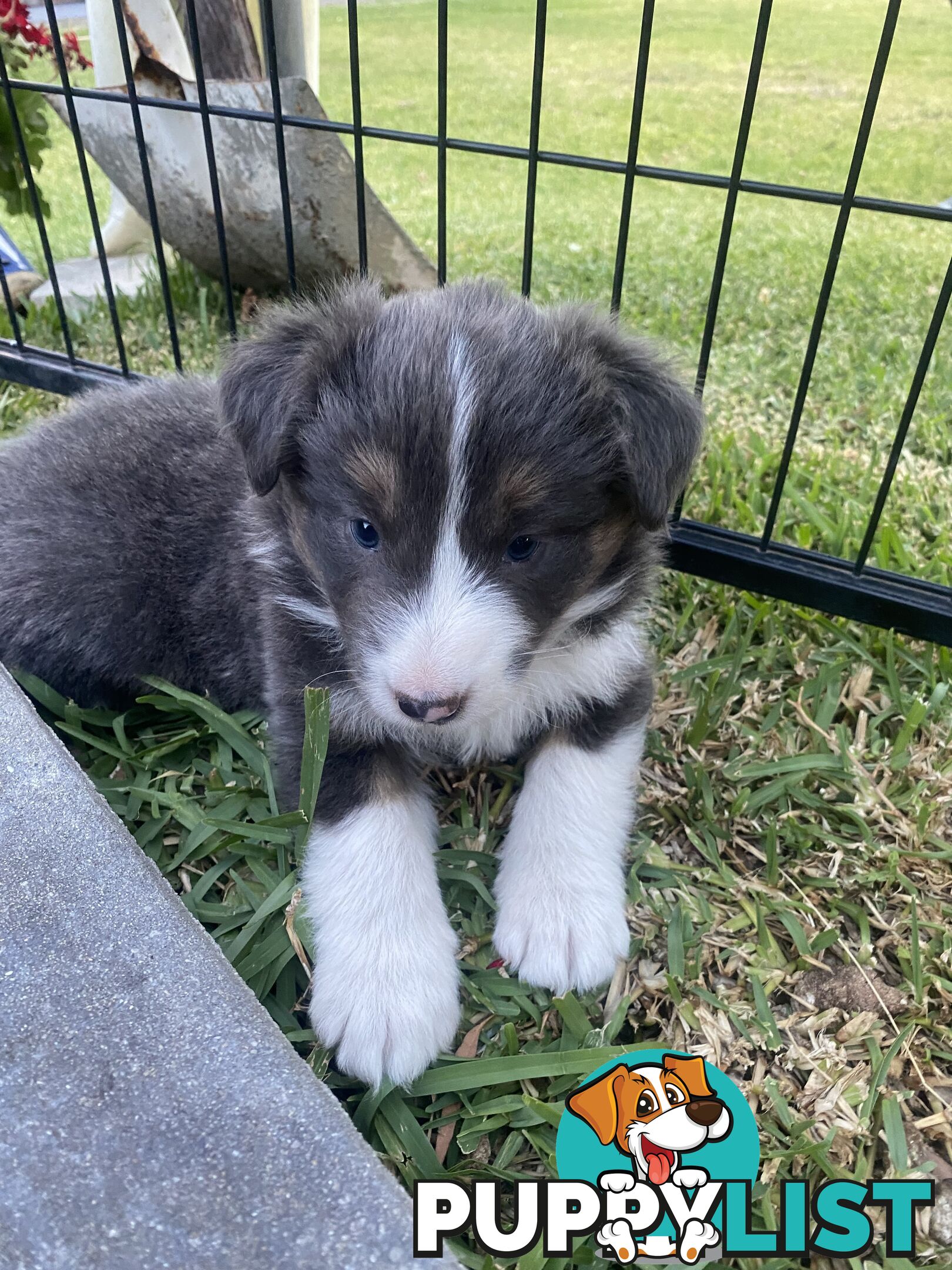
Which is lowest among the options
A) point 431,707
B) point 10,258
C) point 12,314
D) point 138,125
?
point 10,258

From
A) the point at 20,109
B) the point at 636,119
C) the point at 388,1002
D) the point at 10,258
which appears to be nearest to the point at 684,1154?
the point at 388,1002

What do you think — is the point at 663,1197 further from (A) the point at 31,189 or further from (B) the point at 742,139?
(A) the point at 31,189

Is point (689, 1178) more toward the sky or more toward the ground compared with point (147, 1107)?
more toward the ground

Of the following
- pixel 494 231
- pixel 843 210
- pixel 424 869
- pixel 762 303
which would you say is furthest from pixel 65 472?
pixel 494 231

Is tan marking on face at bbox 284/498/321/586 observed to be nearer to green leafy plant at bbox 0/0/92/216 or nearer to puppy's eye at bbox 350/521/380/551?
puppy's eye at bbox 350/521/380/551

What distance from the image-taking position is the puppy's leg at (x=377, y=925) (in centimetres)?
203

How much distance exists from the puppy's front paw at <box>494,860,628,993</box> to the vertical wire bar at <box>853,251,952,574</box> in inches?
59.7

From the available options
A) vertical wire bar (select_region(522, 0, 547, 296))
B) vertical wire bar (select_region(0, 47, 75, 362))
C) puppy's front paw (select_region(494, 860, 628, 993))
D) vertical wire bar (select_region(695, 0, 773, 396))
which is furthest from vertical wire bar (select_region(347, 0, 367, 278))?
puppy's front paw (select_region(494, 860, 628, 993))

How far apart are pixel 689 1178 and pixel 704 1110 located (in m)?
0.14

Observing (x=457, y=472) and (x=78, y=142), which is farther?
(x=78, y=142)

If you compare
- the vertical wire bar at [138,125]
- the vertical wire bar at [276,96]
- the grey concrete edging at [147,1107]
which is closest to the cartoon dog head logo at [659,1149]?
the grey concrete edging at [147,1107]

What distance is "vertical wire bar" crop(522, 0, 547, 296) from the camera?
2.78m

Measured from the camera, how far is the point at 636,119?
112 inches

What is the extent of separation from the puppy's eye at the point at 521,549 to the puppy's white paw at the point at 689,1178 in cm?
128
